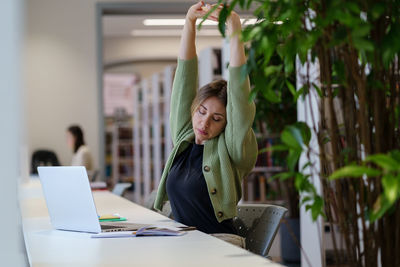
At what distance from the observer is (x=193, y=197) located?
280cm

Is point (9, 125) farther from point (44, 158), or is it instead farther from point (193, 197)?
point (44, 158)

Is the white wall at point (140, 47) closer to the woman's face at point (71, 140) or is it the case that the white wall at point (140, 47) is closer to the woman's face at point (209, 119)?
the woman's face at point (71, 140)

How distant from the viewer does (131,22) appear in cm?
1288

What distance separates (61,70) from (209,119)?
6.64m

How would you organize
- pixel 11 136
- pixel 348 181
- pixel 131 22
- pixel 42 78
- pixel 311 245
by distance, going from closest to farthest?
pixel 11 136 → pixel 348 181 → pixel 311 245 → pixel 42 78 → pixel 131 22

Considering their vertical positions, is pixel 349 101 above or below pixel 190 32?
below

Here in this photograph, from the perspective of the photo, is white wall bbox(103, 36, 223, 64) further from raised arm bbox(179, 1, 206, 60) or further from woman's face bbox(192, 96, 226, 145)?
woman's face bbox(192, 96, 226, 145)

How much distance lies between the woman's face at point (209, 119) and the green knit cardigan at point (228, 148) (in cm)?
4

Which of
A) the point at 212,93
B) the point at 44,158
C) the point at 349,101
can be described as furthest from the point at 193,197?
the point at 44,158

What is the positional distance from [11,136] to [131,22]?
11744 millimetres

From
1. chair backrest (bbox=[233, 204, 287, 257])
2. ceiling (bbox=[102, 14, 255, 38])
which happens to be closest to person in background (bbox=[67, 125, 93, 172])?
ceiling (bbox=[102, 14, 255, 38])

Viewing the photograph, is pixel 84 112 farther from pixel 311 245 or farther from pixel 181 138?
pixel 181 138

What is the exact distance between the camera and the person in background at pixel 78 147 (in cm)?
829

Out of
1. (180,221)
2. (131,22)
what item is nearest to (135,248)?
(180,221)
